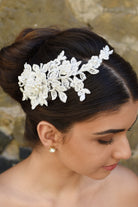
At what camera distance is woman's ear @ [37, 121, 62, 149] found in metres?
1.49

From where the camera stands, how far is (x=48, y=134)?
152 cm

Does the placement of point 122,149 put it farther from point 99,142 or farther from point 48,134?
point 48,134

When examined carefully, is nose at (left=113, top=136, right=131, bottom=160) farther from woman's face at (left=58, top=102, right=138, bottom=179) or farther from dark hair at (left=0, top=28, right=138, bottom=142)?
dark hair at (left=0, top=28, right=138, bottom=142)

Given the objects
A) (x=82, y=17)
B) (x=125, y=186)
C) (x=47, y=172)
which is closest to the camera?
(x=47, y=172)

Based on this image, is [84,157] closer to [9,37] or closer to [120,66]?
[120,66]

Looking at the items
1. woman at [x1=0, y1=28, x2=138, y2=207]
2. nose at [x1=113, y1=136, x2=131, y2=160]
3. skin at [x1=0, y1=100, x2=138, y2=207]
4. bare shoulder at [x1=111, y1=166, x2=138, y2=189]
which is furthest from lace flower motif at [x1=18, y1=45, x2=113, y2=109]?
bare shoulder at [x1=111, y1=166, x2=138, y2=189]

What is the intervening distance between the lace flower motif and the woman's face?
0.14 meters

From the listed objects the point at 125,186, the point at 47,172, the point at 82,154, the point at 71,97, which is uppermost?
the point at 71,97

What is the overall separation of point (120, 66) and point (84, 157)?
16.5 inches

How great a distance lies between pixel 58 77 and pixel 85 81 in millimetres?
114

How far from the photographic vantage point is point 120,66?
145 centimetres

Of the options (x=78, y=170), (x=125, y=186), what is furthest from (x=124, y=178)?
(x=78, y=170)

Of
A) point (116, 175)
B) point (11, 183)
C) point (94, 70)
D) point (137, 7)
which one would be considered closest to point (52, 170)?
point (11, 183)

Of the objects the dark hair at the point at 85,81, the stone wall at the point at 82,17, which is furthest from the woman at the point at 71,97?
the stone wall at the point at 82,17
